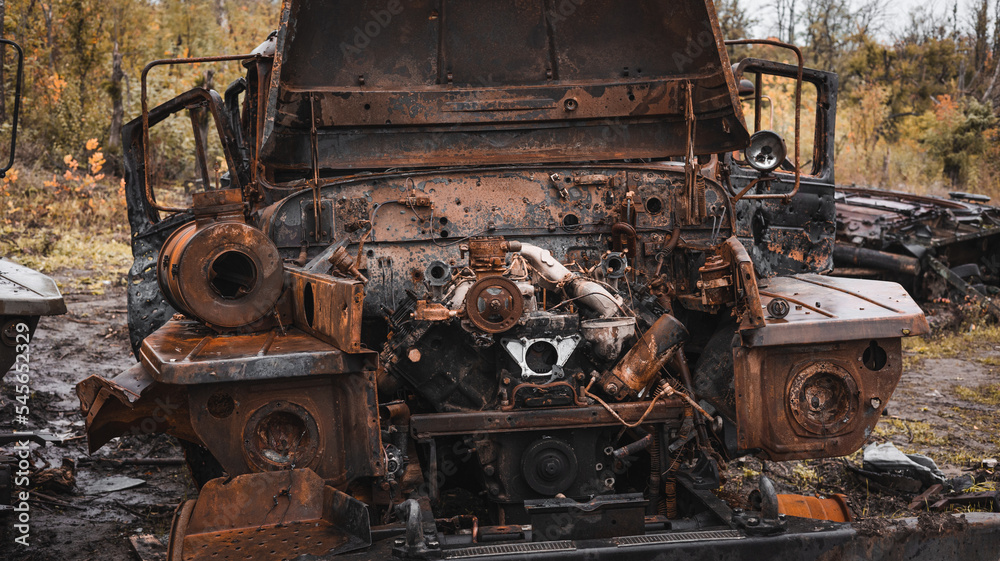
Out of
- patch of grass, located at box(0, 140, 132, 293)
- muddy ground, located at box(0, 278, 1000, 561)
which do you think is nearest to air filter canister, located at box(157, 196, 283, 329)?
→ muddy ground, located at box(0, 278, 1000, 561)

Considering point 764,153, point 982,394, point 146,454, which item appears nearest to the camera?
point 764,153

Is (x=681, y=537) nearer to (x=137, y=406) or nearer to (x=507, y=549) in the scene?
(x=507, y=549)

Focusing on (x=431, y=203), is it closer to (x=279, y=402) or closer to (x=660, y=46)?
(x=279, y=402)

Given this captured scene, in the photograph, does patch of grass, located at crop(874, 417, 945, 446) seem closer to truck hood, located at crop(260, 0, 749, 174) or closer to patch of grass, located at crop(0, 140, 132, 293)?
truck hood, located at crop(260, 0, 749, 174)

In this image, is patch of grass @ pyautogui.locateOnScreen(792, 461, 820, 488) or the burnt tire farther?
patch of grass @ pyautogui.locateOnScreen(792, 461, 820, 488)

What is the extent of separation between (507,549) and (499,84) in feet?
9.12

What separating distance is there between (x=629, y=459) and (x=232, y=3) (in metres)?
32.8

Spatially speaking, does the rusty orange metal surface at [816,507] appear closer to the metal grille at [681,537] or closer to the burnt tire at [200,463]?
the metal grille at [681,537]

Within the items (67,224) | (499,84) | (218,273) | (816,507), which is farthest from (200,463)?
(67,224)

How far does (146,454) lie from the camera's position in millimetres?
6031

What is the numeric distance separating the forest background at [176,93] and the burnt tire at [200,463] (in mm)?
8181

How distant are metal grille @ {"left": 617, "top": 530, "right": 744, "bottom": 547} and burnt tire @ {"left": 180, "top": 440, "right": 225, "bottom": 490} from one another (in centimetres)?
201

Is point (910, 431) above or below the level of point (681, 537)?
below

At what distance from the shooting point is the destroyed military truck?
310cm
